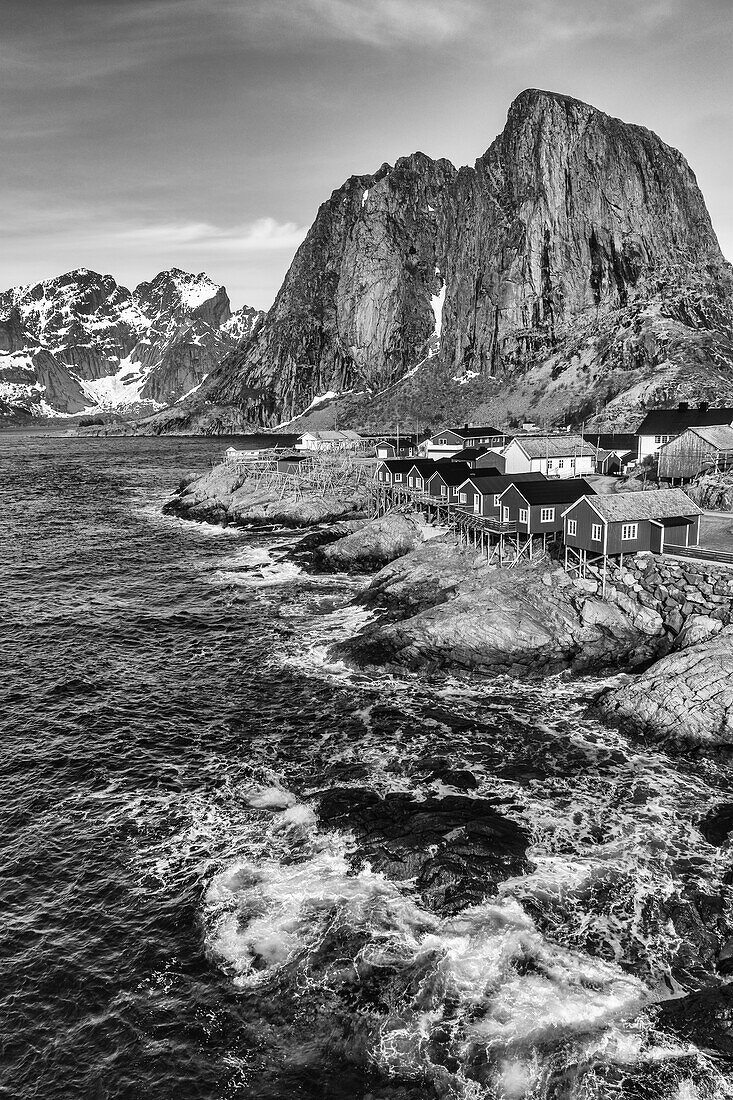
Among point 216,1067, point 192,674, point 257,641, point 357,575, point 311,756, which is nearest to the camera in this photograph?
point 216,1067

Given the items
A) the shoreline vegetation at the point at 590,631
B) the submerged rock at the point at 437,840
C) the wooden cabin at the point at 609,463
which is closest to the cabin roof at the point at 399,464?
the wooden cabin at the point at 609,463

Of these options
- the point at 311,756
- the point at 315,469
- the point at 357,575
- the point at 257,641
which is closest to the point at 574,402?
the point at 315,469

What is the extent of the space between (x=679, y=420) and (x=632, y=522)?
137 ft

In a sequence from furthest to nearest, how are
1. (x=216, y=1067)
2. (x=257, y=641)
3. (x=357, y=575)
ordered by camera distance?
(x=357, y=575) < (x=257, y=641) < (x=216, y=1067)

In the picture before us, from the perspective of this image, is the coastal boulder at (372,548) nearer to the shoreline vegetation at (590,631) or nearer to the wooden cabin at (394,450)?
the shoreline vegetation at (590,631)

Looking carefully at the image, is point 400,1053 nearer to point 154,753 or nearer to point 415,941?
point 415,941

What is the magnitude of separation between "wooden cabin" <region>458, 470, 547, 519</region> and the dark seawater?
2368cm

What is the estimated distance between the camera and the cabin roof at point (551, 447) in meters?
82.0

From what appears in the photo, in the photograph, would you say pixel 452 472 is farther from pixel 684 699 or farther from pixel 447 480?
pixel 684 699

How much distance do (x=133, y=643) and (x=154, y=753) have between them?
1674 cm

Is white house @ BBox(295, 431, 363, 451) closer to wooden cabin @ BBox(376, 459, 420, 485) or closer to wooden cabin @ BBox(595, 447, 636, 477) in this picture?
wooden cabin @ BBox(376, 459, 420, 485)

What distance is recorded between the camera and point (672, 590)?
147 ft

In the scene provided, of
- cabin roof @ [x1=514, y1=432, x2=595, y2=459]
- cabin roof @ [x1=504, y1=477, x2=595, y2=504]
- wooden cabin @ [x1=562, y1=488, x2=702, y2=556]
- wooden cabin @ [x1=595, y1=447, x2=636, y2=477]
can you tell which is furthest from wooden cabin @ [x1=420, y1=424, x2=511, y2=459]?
wooden cabin @ [x1=562, y1=488, x2=702, y2=556]

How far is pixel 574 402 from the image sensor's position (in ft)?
620
